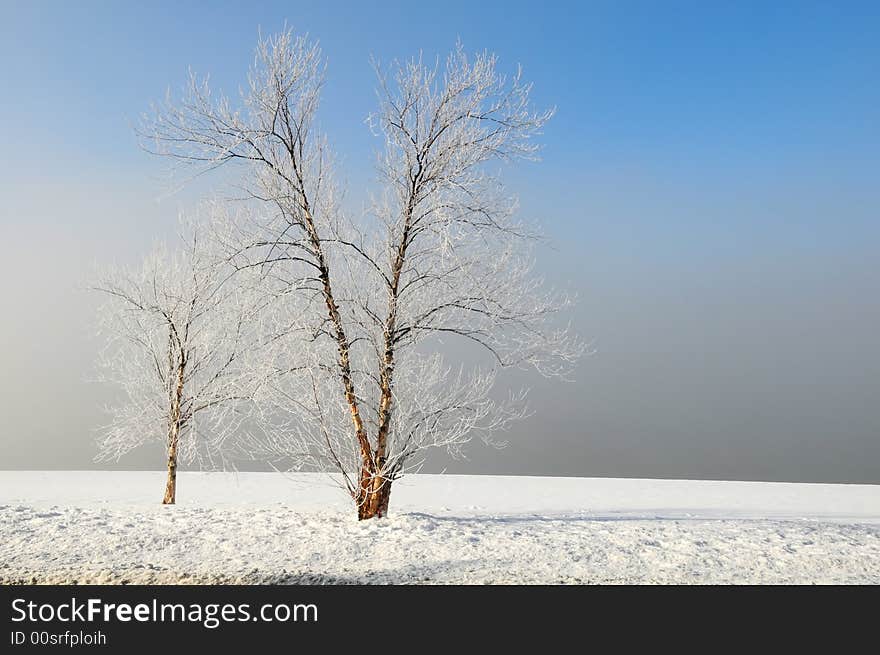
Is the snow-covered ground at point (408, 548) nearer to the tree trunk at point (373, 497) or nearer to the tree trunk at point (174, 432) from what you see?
the tree trunk at point (373, 497)

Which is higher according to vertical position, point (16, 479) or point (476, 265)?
point (476, 265)

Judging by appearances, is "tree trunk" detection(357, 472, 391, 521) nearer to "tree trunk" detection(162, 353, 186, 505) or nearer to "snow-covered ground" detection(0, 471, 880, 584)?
"snow-covered ground" detection(0, 471, 880, 584)

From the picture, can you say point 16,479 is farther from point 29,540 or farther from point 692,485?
point 692,485

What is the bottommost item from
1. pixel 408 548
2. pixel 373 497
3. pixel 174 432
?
pixel 408 548

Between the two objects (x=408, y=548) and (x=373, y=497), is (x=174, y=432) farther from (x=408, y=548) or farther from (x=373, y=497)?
(x=408, y=548)

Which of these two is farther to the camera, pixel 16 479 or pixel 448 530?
pixel 16 479

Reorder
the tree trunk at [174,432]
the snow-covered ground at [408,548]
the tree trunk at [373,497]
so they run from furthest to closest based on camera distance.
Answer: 1. the tree trunk at [174,432]
2. the tree trunk at [373,497]
3. the snow-covered ground at [408,548]

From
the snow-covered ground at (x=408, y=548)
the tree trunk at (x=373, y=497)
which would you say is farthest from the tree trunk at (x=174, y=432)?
the tree trunk at (x=373, y=497)

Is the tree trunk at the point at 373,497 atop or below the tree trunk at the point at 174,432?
below

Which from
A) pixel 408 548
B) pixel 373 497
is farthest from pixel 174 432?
pixel 408 548

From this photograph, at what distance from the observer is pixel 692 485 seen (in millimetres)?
28609

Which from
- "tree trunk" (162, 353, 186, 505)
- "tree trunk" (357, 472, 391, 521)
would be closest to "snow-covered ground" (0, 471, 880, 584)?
"tree trunk" (357, 472, 391, 521)
